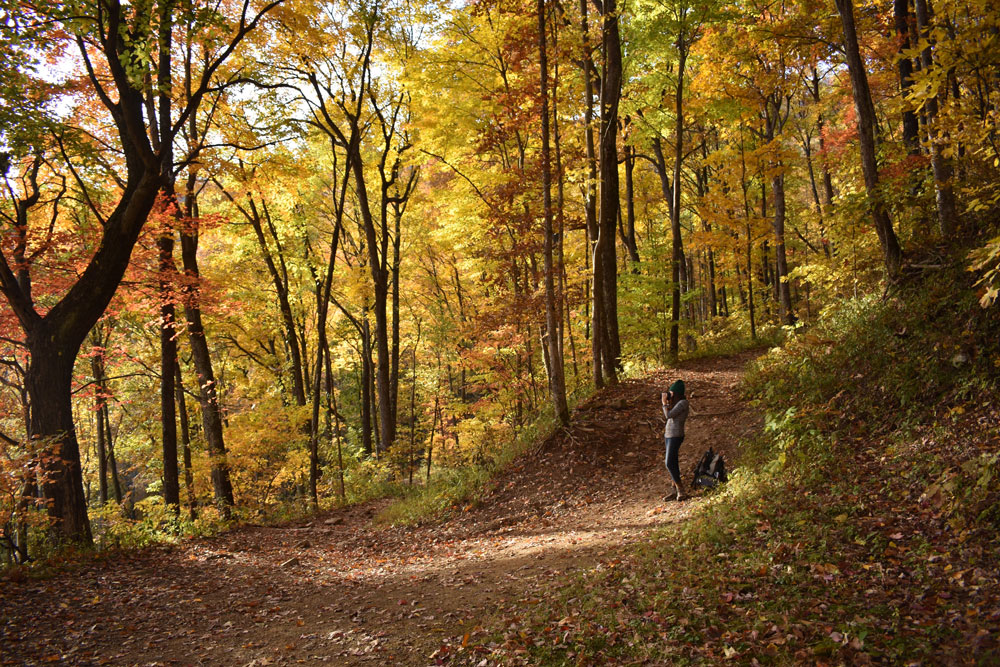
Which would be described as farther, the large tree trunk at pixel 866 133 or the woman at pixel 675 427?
the woman at pixel 675 427

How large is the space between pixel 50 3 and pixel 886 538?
1175 cm

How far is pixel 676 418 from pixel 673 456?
0.62m

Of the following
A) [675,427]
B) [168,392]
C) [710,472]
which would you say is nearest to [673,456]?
[675,427]

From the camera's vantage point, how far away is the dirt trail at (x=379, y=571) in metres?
5.41

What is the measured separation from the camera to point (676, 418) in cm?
882

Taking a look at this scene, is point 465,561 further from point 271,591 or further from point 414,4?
point 414,4

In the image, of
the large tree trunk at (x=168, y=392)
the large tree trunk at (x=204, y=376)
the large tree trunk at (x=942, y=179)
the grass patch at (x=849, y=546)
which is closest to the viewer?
the grass patch at (x=849, y=546)

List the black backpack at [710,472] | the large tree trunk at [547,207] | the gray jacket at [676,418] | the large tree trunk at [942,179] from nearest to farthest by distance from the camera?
the large tree trunk at [942,179]
the black backpack at [710,472]
the gray jacket at [676,418]
the large tree trunk at [547,207]

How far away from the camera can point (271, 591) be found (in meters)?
7.47

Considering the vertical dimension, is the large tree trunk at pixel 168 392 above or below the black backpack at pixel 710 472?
above

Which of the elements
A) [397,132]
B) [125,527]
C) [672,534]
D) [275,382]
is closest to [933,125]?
[672,534]

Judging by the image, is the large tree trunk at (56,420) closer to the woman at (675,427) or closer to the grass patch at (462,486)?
the grass patch at (462,486)

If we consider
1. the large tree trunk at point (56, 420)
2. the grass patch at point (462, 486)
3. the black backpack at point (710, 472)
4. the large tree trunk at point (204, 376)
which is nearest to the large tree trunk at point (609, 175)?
the grass patch at point (462, 486)

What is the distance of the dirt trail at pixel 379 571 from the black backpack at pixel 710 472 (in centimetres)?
58
